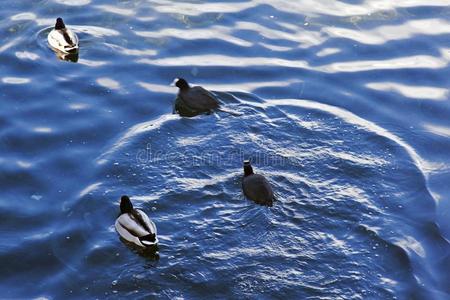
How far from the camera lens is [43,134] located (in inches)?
575

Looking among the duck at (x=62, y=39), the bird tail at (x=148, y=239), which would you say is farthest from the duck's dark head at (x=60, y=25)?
the bird tail at (x=148, y=239)

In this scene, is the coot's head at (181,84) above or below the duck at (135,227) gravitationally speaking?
above

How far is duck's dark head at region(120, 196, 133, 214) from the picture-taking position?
1205 cm

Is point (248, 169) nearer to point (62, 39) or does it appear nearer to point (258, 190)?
point (258, 190)

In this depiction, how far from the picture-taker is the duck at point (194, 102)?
15.0 meters

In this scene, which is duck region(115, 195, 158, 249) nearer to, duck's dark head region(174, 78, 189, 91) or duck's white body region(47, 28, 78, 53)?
duck's dark head region(174, 78, 189, 91)

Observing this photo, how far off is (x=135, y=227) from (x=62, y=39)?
261 inches

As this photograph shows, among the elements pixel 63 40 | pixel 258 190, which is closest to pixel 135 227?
pixel 258 190

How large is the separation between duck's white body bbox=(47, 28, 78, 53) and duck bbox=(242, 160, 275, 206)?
20.2 feet

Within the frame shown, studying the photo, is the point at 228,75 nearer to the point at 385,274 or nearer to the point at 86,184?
the point at 86,184

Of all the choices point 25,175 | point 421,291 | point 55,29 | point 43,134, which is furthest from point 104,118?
point 421,291

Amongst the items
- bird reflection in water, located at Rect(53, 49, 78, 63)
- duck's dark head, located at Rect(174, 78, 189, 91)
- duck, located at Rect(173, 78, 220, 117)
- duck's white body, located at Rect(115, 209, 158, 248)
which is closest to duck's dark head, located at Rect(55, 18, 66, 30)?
bird reflection in water, located at Rect(53, 49, 78, 63)

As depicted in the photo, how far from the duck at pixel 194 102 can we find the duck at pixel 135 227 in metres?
3.32

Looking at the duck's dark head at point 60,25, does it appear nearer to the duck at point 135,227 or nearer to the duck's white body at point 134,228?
the duck at point 135,227
